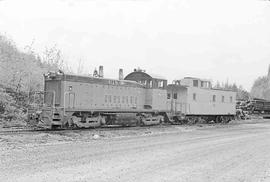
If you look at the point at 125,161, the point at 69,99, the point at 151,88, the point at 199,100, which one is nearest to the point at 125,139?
the point at 69,99

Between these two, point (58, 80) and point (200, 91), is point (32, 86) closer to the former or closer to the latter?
point (58, 80)

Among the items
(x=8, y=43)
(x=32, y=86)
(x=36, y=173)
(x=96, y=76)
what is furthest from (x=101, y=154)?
(x=8, y=43)

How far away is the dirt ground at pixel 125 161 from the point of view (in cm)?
820

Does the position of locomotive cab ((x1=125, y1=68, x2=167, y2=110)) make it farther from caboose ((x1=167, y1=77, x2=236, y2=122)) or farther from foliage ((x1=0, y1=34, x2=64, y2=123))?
foliage ((x1=0, y1=34, x2=64, y2=123))

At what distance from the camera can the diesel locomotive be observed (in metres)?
19.2

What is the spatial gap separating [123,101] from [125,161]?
1257cm

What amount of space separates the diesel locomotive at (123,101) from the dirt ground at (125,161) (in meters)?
4.06

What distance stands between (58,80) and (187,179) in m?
12.8

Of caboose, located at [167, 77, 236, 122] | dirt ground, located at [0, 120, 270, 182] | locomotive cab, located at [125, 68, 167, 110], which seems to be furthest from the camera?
caboose, located at [167, 77, 236, 122]

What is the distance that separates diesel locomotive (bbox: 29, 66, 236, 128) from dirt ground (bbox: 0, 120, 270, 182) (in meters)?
4.06

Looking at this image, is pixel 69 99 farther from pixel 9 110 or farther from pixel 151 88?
pixel 151 88

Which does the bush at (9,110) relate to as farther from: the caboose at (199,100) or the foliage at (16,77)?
the caboose at (199,100)

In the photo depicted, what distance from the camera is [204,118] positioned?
30766mm

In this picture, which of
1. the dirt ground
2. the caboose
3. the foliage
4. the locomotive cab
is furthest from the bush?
the caboose
